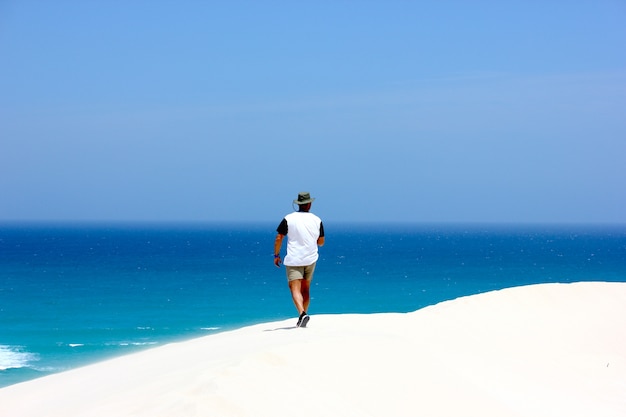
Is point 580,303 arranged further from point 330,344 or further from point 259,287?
point 259,287

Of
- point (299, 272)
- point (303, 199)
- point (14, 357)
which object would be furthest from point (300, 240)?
point (14, 357)

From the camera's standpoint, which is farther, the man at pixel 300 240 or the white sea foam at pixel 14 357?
the white sea foam at pixel 14 357

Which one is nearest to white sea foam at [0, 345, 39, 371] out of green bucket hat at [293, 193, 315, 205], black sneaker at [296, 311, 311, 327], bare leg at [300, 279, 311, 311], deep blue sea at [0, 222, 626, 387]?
deep blue sea at [0, 222, 626, 387]

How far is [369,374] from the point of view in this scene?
8141 millimetres

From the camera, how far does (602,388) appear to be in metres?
10.1

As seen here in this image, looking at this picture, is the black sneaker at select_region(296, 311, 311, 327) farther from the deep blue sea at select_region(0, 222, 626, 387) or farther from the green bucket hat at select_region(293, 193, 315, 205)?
the deep blue sea at select_region(0, 222, 626, 387)

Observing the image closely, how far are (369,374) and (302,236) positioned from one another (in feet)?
8.94

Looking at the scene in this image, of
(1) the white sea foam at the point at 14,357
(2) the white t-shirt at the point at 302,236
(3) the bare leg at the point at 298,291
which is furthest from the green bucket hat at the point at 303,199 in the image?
(1) the white sea foam at the point at 14,357

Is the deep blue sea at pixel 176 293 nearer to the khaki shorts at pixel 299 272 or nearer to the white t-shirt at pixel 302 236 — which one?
the khaki shorts at pixel 299 272

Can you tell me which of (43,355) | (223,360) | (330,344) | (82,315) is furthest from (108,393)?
(82,315)

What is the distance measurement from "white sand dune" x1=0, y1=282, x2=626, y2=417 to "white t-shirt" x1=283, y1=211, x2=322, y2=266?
0.96 meters

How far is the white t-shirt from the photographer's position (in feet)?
A: 34.1

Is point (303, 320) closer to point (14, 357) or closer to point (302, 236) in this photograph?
point (302, 236)

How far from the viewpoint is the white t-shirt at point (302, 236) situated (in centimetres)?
1039
